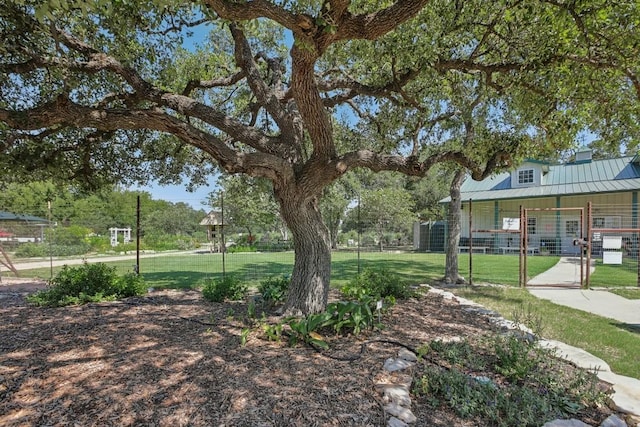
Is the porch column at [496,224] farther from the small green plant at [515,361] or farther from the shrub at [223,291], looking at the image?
the small green plant at [515,361]

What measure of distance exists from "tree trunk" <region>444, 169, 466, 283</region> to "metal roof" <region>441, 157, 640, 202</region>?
7.69 meters

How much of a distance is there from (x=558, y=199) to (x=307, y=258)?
18.4 m

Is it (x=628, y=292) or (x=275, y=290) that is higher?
(x=275, y=290)

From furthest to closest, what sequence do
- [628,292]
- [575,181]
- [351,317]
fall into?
[575,181]
[628,292]
[351,317]

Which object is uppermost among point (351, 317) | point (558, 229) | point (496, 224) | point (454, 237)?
point (496, 224)

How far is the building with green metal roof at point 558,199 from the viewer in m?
15.9

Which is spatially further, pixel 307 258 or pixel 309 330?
pixel 307 258

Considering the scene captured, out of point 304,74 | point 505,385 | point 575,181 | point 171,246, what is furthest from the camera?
point 171,246

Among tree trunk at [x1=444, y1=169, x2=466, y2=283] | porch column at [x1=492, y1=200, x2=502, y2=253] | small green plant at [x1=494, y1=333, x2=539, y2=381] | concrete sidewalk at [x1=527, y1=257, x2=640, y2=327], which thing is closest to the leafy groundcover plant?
small green plant at [x1=494, y1=333, x2=539, y2=381]

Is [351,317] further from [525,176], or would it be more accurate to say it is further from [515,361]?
[525,176]

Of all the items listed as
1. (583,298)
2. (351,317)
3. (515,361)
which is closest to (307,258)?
(351,317)

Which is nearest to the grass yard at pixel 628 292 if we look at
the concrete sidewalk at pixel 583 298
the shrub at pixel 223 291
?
the concrete sidewalk at pixel 583 298

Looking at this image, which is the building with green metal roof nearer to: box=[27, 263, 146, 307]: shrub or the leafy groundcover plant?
the leafy groundcover plant

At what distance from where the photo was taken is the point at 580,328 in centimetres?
475
